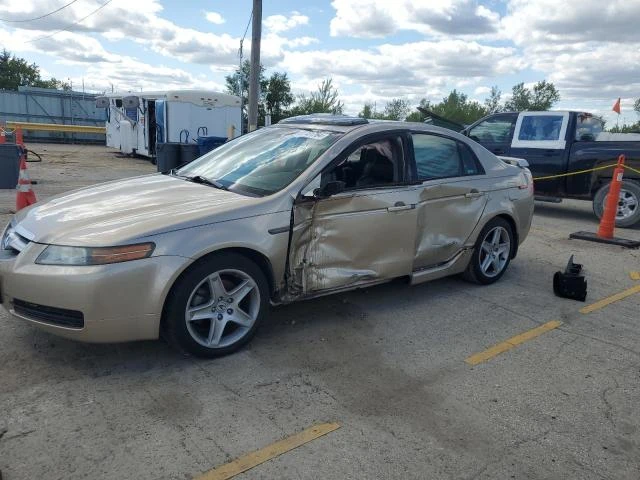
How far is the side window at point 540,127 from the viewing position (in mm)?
9836

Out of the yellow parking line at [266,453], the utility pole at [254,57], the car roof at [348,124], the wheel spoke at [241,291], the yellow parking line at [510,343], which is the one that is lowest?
the yellow parking line at [266,453]

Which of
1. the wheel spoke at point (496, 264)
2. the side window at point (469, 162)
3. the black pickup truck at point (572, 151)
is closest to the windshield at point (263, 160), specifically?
the side window at point (469, 162)

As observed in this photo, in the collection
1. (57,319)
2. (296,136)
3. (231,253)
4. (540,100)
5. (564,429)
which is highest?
(540,100)

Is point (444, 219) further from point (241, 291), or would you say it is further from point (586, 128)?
point (586, 128)

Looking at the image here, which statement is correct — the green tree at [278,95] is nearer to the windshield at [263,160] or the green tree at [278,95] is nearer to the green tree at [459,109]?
the green tree at [459,109]

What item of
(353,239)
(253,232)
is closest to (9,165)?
(253,232)

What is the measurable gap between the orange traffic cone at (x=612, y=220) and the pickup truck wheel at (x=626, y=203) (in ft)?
5.01

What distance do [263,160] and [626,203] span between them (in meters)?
7.65

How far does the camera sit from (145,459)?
262 centimetres

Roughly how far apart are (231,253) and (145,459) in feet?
4.62

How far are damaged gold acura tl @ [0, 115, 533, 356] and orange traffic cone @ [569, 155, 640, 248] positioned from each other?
3.16m

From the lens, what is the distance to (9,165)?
10.3 metres

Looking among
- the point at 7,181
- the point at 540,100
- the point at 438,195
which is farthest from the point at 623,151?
the point at 540,100

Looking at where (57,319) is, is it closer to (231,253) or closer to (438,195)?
(231,253)
